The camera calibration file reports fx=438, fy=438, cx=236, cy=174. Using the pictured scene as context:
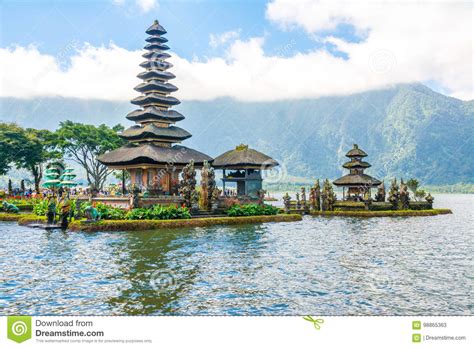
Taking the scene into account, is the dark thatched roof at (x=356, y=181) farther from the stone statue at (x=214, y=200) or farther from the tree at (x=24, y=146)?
the tree at (x=24, y=146)

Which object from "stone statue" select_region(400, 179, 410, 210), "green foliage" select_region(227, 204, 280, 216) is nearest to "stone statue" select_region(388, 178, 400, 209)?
"stone statue" select_region(400, 179, 410, 210)

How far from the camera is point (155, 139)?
48219mm

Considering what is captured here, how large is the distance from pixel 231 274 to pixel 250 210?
A: 23.5m

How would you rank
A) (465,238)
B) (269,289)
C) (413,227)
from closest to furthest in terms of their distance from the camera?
(269,289) → (465,238) → (413,227)

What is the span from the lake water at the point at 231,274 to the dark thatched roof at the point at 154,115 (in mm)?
21884

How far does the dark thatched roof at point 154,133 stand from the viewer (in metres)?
47.4

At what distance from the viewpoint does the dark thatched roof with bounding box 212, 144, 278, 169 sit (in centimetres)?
4650

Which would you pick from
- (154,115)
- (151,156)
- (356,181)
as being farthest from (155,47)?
(356,181)

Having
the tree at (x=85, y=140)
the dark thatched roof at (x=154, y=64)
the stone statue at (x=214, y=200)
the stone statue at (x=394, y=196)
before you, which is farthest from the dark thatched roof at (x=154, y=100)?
the stone statue at (x=394, y=196)

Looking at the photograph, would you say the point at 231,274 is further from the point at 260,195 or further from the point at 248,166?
the point at 248,166
